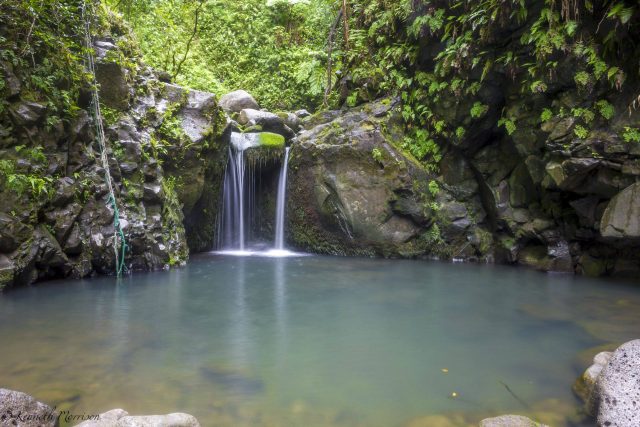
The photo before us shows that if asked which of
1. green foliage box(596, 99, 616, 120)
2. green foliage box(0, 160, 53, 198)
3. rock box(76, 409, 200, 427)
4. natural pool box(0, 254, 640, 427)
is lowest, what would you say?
natural pool box(0, 254, 640, 427)

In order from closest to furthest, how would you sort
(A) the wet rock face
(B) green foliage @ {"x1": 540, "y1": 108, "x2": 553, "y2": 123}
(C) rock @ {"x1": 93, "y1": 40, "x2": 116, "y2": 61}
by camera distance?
(B) green foliage @ {"x1": 540, "y1": 108, "x2": 553, "y2": 123}, (C) rock @ {"x1": 93, "y1": 40, "x2": 116, "y2": 61}, (A) the wet rock face

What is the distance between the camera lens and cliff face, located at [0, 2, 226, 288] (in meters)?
6.87

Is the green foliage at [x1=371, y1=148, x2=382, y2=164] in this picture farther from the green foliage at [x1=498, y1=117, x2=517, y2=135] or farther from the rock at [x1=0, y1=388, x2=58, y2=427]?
the rock at [x1=0, y1=388, x2=58, y2=427]

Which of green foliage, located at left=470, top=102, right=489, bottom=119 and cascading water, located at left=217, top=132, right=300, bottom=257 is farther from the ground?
green foliage, located at left=470, top=102, right=489, bottom=119

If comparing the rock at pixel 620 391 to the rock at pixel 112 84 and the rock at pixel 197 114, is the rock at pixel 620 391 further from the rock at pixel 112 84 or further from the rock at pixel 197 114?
the rock at pixel 112 84

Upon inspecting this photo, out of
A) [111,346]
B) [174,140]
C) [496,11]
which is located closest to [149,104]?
[174,140]

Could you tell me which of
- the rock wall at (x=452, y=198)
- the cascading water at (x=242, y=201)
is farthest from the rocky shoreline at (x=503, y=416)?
the cascading water at (x=242, y=201)

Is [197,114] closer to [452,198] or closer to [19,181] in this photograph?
[19,181]

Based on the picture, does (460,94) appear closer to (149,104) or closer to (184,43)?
(149,104)

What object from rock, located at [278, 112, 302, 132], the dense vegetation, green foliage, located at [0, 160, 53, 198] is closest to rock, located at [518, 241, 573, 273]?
the dense vegetation

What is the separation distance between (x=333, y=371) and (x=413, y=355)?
956mm

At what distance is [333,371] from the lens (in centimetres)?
415

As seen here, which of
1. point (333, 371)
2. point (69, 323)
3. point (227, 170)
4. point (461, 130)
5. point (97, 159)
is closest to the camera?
point (333, 371)

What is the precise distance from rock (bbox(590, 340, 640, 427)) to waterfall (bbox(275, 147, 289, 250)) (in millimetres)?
→ 9823
